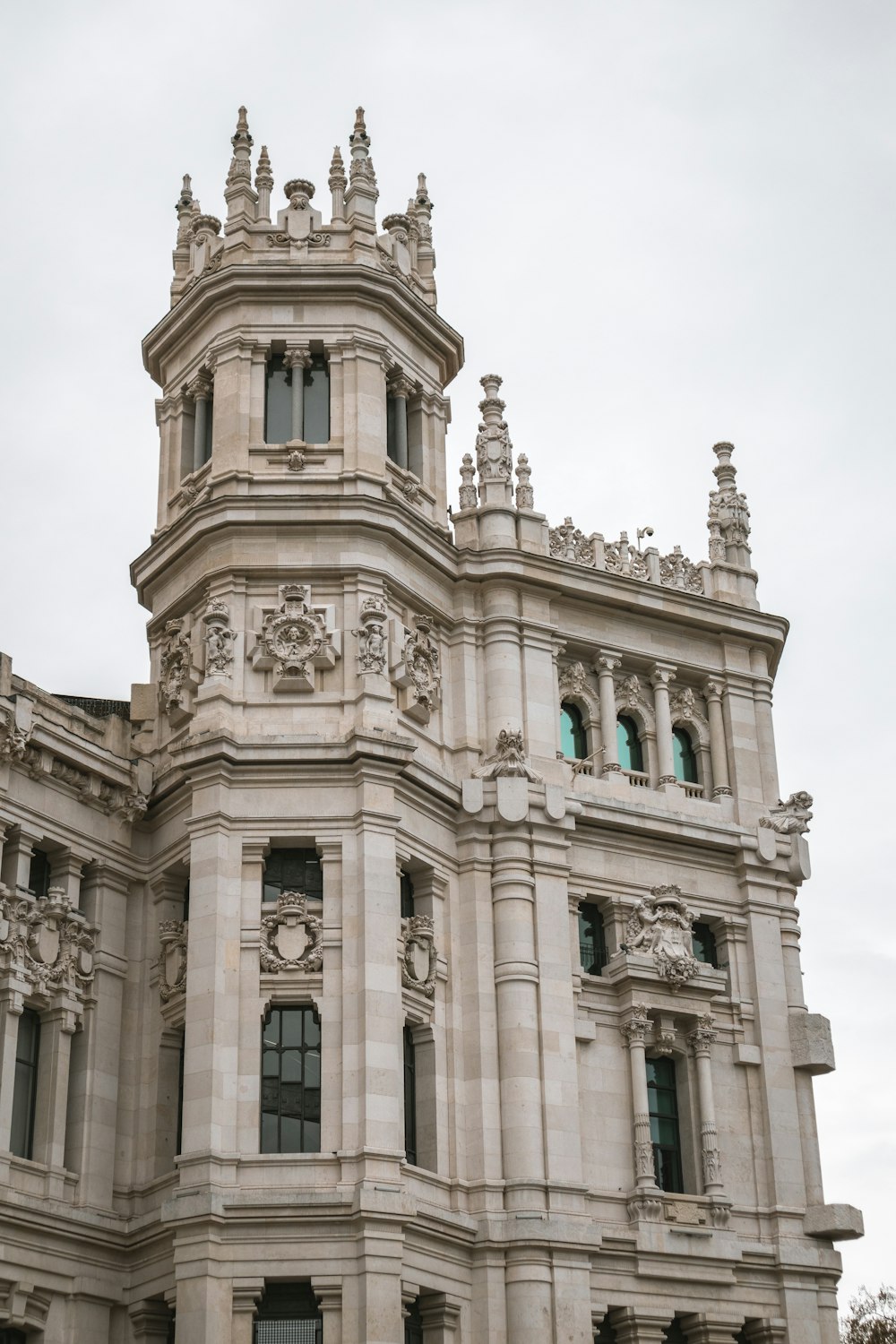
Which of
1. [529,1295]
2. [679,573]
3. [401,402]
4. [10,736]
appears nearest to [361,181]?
[401,402]

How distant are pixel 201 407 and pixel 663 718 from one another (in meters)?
11.3

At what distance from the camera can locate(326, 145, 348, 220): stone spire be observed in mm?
43719

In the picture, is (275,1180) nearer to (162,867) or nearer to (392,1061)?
(392,1061)

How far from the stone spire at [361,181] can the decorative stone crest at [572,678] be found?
32.1ft

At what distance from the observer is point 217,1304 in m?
33.1

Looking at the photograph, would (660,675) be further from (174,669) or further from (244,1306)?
(244,1306)

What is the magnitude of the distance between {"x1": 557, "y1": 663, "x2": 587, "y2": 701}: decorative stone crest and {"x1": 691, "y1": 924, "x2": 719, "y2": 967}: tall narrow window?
17.3 ft

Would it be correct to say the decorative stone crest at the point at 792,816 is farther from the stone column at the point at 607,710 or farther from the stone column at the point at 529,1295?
the stone column at the point at 529,1295

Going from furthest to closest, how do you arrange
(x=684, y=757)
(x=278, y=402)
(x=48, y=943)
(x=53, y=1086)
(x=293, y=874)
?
1. (x=684, y=757)
2. (x=278, y=402)
3. (x=293, y=874)
4. (x=48, y=943)
5. (x=53, y=1086)

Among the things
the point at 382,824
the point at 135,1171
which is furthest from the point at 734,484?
the point at 135,1171

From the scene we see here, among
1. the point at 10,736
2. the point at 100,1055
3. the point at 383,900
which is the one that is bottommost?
the point at 100,1055

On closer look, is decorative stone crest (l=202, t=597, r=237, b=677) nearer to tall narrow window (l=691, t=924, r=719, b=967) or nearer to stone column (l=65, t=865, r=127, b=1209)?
stone column (l=65, t=865, r=127, b=1209)

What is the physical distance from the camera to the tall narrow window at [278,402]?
41.4m

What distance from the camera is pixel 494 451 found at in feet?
144
